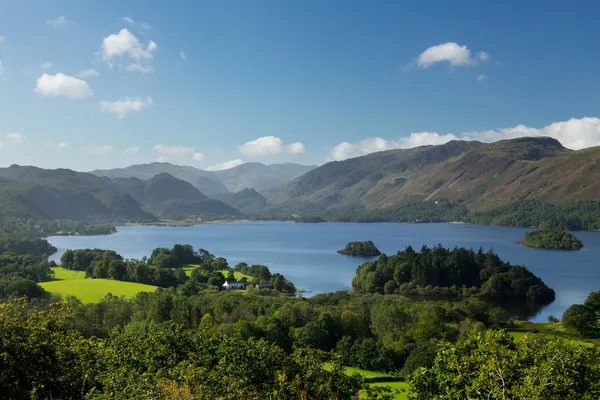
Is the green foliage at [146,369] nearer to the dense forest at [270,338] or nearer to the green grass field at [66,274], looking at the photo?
the dense forest at [270,338]

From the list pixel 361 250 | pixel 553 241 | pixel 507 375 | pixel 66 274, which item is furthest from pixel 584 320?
pixel 553 241

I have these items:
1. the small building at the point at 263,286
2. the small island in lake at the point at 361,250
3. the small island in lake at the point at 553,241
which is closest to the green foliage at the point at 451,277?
the small building at the point at 263,286

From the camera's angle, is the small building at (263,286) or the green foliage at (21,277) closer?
the green foliage at (21,277)

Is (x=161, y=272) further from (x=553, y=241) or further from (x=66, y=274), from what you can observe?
(x=553, y=241)

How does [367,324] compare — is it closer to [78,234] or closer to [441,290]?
[441,290]

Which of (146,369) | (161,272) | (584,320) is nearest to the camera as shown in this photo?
(146,369)

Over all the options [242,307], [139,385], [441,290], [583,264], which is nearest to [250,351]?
[139,385]
